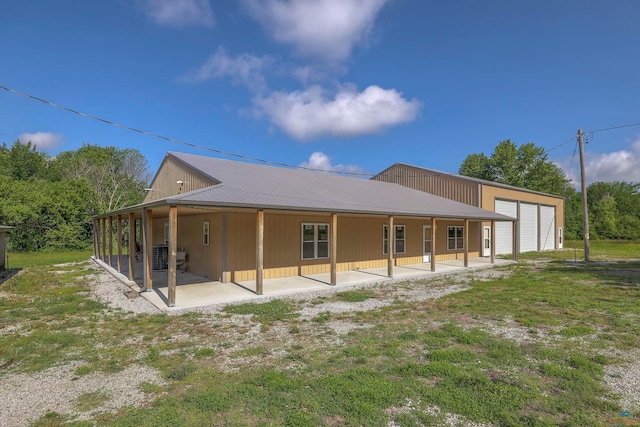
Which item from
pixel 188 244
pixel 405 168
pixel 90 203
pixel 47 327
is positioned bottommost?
pixel 47 327

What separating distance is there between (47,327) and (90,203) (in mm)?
24552

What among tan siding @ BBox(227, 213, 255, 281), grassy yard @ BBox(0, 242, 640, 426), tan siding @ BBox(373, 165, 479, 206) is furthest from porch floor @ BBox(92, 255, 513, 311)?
tan siding @ BBox(373, 165, 479, 206)

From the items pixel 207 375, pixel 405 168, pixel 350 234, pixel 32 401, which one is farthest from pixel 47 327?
pixel 405 168

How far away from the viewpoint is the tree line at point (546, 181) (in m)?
42.4

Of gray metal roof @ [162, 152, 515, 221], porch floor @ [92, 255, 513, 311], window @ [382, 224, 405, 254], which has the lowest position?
porch floor @ [92, 255, 513, 311]

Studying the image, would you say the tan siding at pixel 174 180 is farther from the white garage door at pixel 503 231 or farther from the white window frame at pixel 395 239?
the white garage door at pixel 503 231

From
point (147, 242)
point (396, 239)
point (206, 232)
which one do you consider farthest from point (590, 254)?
point (147, 242)

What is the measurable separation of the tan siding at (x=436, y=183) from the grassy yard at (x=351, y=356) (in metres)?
12.1

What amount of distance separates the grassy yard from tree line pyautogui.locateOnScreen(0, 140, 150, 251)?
19.5 meters

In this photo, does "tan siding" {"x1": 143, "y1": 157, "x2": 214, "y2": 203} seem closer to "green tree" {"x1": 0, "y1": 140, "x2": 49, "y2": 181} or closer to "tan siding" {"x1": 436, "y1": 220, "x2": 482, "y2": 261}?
"tan siding" {"x1": 436, "y1": 220, "x2": 482, "y2": 261}

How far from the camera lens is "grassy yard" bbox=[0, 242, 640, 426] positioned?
10.5ft

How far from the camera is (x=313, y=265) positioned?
12383 mm

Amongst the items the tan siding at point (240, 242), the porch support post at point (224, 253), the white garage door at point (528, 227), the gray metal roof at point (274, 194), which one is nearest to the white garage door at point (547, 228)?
the white garage door at point (528, 227)

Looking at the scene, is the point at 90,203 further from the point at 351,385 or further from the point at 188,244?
the point at 351,385
